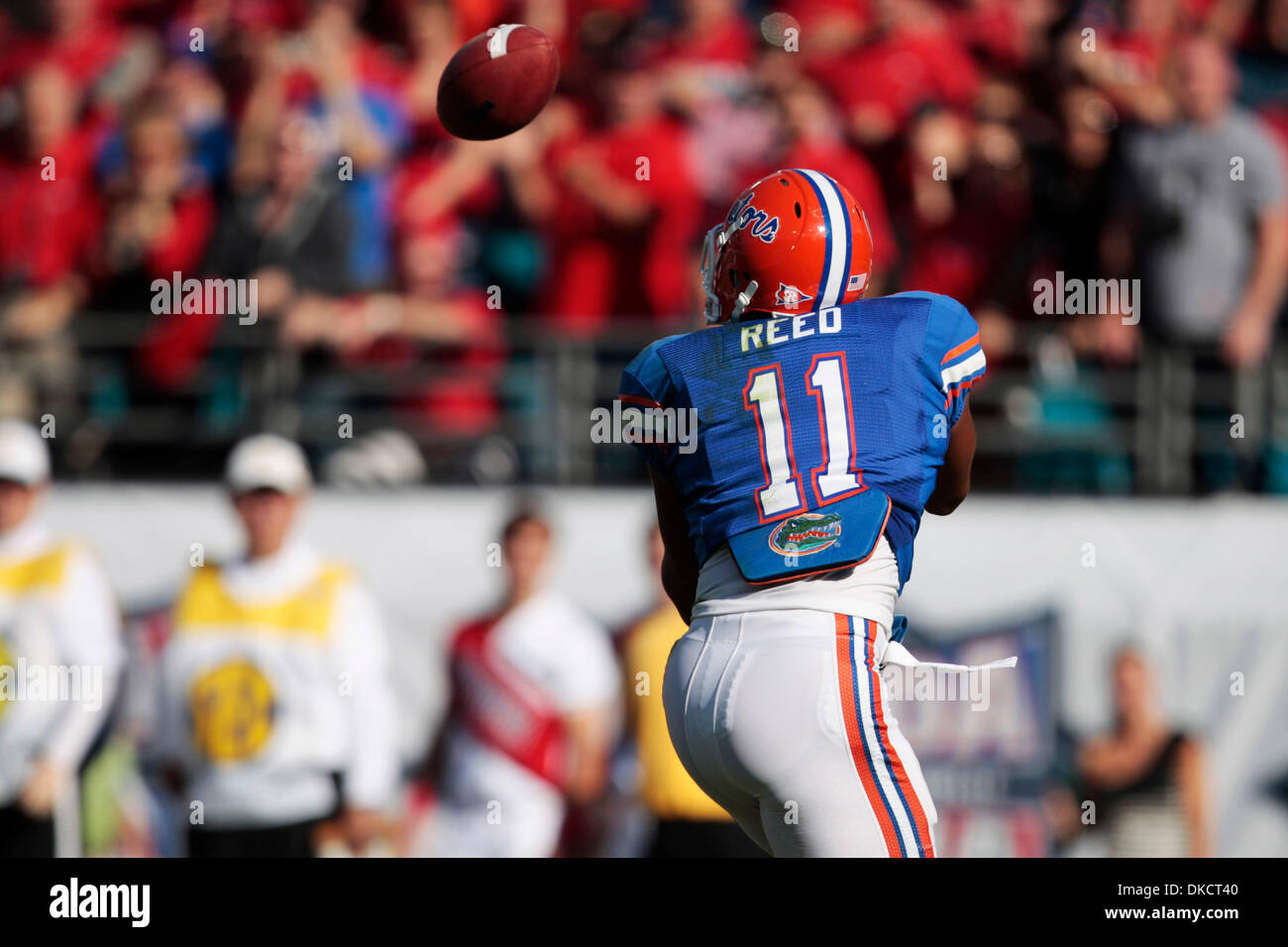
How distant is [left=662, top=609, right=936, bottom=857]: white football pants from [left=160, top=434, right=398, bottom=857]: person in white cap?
4.15 m

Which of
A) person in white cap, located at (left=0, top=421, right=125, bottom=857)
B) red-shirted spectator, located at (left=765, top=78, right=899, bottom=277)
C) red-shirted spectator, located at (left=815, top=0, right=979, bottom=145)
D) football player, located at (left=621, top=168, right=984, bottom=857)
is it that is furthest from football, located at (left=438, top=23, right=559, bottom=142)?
person in white cap, located at (left=0, top=421, right=125, bottom=857)

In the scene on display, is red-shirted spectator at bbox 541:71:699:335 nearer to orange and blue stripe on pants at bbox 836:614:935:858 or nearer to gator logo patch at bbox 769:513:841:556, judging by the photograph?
gator logo patch at bbox 769:513:841:556

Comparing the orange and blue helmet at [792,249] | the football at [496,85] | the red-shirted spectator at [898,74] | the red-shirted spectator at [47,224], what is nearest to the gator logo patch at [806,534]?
the orange and blue helmet at [792,249]

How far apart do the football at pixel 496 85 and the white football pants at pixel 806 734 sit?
1672 millimetres

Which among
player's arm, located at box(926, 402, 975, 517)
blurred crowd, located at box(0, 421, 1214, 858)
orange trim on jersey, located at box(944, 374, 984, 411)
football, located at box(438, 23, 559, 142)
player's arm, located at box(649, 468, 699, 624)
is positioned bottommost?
blurred crowd, located at box(0, 421, 1214, 858)

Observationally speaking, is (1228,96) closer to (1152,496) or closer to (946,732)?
(1152,496)

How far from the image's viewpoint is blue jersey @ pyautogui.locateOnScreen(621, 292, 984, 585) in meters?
3.72

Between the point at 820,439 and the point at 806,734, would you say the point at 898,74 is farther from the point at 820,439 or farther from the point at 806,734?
the point at 806,734

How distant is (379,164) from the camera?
839 cm

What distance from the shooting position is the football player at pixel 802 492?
141 inches

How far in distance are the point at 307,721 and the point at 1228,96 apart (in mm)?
4997

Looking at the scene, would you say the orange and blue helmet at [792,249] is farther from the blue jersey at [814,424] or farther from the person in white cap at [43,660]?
the person in white cap at [43,660]

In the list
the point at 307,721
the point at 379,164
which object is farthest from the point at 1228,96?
the point at 307,721

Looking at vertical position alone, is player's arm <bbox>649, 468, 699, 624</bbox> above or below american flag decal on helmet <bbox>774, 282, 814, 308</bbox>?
below
